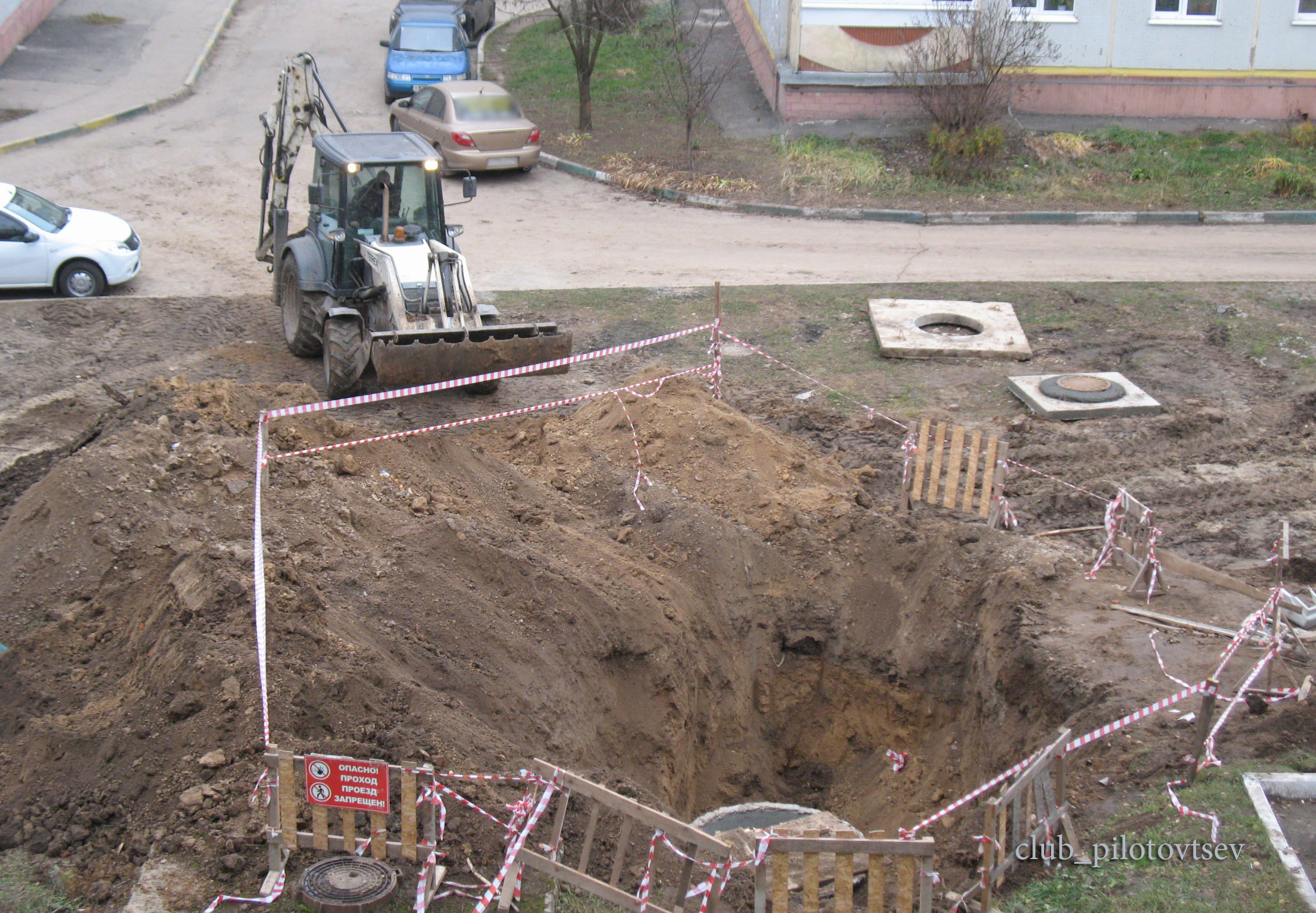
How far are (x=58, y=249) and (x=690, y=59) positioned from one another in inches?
541

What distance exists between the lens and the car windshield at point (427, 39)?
77.4 feet

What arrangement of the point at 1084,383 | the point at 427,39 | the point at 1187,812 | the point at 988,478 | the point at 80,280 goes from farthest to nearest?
the point at 427,39 → the point at 80,280 → the point at 1084,383 → the point at 988,478 → the point at 1187,812

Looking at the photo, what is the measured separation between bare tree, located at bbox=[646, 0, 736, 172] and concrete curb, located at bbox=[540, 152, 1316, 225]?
8.83 feet

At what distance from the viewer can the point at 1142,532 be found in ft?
28.9

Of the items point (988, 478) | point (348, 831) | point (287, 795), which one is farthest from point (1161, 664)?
point (287, 795)

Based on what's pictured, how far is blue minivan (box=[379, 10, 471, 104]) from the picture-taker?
918 inches

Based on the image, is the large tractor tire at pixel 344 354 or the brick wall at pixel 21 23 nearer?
the large tractor tire at pixel 344 354

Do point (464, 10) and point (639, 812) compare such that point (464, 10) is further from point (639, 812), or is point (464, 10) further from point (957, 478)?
point (639, 812)

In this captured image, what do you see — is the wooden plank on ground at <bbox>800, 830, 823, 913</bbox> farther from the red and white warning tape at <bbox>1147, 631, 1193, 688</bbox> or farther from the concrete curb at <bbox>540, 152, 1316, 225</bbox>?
the concrete curb at <bbox>540, 152, 1316, 225</bbox>

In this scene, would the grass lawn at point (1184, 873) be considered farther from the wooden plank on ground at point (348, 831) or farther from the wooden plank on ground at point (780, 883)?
the wooden plank on ground at point (348, 831)

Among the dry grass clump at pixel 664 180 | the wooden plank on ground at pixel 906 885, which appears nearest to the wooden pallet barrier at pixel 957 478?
the wooden plank on ground at pixel 906 885

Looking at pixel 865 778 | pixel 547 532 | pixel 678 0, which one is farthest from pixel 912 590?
pixel 678 0

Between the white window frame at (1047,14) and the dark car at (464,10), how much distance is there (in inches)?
486

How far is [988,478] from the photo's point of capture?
9258 mm
